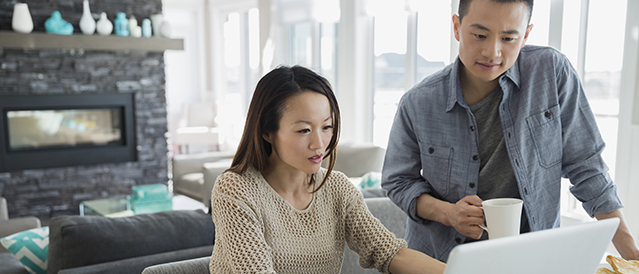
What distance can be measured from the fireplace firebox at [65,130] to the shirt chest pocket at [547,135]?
471 cm

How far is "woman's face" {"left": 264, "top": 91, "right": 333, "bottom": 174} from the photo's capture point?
1.15m

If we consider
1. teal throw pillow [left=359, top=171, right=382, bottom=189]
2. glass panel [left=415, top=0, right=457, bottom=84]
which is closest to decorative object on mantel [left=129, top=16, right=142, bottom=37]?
glass panel [left=415, top=0, right=457, bottom=84]

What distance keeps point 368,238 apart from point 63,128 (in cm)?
464

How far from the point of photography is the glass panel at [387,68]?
4694 mm

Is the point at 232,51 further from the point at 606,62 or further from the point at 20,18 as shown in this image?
the point at 606,62

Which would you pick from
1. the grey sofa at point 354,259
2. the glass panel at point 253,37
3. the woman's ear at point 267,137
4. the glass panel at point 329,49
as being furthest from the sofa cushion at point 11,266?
the glass panel at point 253,37

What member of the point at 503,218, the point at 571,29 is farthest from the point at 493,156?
the point at 571,29

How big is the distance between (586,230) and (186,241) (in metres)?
1.34

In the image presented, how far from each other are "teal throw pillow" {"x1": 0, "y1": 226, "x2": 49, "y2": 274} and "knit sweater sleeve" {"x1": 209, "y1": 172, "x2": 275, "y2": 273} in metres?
1.04

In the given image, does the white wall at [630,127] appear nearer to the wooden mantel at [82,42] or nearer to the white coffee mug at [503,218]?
the white coffee mug at [503,218]

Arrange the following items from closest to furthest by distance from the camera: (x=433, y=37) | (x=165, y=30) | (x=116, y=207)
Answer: (x=116, y=207), (x=433, y=37), (x=165, y=30)

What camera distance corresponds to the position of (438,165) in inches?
53.2

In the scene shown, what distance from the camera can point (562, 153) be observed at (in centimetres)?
127

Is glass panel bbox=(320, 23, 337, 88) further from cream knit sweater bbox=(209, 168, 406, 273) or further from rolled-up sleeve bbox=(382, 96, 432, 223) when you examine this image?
cream knit sweater bbox=(209, 168, 406, 273)
